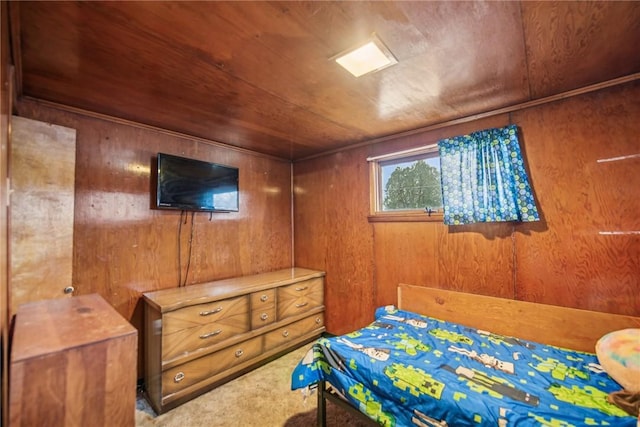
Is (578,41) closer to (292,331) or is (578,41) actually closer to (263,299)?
(263,299)

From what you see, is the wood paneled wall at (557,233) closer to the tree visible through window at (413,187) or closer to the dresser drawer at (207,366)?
the tree visible through window at (413,187)

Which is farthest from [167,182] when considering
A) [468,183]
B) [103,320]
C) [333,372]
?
[468,183]

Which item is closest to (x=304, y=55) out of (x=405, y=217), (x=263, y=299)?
(x=405, y=217)

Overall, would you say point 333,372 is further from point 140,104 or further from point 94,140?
point 94,140

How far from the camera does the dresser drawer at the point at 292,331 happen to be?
2.77m

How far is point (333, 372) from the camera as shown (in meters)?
1.78

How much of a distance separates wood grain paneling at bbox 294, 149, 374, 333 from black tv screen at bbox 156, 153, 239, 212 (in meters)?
0.99

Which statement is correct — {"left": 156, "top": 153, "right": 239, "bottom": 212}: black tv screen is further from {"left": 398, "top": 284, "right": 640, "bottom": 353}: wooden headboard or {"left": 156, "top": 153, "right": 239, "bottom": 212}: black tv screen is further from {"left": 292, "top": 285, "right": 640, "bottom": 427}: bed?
{"left": 398, "top": 284, "right": 640, "bottom": 353}: wooden headboard

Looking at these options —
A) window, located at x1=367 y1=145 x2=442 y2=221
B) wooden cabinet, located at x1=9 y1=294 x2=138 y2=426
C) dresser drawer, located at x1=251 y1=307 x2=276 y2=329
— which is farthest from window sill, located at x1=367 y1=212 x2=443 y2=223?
wooden cabinet, located at x1=9 y1=294 x2=138 y2=426

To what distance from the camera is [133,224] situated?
2428 millimetres

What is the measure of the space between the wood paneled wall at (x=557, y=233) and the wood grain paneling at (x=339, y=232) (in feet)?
0.50

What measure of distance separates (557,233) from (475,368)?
1204 mm

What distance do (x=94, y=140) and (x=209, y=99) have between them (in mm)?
1070

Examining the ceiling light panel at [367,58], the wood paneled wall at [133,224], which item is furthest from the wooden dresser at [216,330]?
the ceiling light panel at [367,58]
